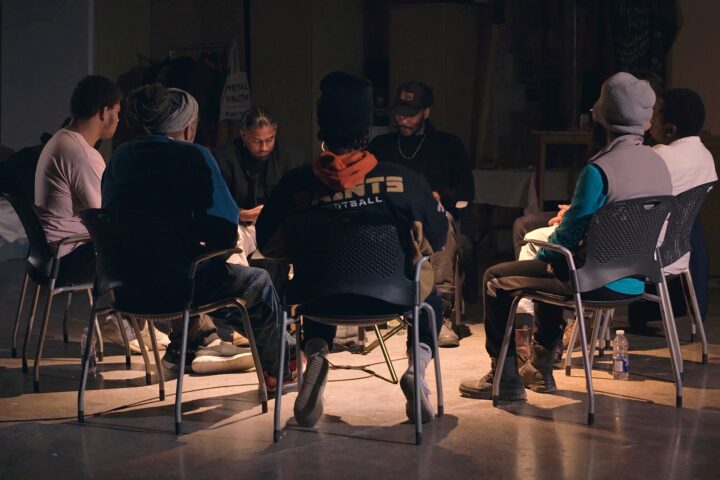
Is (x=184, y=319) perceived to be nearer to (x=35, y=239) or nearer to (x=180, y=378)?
(x=180, y=378)

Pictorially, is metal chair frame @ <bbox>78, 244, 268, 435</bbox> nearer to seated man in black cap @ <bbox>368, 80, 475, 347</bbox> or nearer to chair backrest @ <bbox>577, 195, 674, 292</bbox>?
chair backrest @ <bbox>577, 195, 674, 292</bbox>

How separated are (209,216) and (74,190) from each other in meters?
1.15

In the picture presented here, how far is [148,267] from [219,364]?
111cm

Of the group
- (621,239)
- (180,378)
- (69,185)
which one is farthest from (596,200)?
(69,185)

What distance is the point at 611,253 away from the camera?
4.46 m

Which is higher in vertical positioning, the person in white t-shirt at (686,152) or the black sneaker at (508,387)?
the person in white t-shirt at (686,152)

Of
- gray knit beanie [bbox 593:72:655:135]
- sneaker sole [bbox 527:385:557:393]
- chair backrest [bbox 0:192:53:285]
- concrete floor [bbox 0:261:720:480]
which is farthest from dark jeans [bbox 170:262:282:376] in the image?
gray knit beanie [bbox 593:72:655:135]

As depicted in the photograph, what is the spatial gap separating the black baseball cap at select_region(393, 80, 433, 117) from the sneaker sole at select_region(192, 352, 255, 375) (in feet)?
6.23

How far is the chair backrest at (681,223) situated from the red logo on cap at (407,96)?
1850mm

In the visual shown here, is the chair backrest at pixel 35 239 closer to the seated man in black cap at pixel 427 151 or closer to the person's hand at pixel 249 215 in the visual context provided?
the person's hand at pixel 249 215

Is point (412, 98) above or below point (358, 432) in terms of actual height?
above

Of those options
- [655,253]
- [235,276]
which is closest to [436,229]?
[235,276]

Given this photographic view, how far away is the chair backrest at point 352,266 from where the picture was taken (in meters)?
4.14

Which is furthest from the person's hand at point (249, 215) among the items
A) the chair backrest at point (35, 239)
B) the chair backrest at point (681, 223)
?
the chair backrest at point (681, 223)
